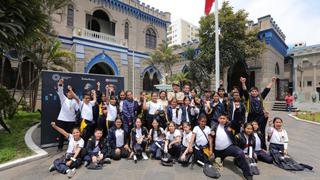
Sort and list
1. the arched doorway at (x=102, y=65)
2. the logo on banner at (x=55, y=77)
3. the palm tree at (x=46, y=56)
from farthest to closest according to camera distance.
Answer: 1. the arched doorway at (x=102, y=65)
2. the palm tree at (x=46, y=56)
3. the logo on banner at (x=55, y=77)

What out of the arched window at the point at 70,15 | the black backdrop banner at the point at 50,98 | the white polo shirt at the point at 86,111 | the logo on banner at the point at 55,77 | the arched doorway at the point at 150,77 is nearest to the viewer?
the white polo shirt at the point at 86,111

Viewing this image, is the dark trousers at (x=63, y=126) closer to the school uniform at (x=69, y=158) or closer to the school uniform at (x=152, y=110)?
the school uniform at (x=69, y=158)

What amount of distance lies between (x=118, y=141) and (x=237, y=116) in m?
3.19

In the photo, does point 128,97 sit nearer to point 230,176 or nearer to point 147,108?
point 147,108

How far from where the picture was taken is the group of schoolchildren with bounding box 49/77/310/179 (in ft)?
17.7

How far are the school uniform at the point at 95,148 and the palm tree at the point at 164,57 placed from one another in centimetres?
1883

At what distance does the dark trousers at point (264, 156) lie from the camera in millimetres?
5576

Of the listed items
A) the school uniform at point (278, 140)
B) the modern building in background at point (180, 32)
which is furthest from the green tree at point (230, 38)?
the modern building in background at point (180, 32)

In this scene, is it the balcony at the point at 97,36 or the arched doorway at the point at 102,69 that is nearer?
the balcony at the point at 97,36

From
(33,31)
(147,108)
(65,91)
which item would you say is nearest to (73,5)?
(33,31)

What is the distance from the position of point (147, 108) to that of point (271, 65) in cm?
1722

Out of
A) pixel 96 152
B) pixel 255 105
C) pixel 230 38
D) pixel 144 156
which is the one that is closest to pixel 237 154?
pixel 255 105

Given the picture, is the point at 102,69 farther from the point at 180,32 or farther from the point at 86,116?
the point at 180,32

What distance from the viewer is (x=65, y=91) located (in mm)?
7203
